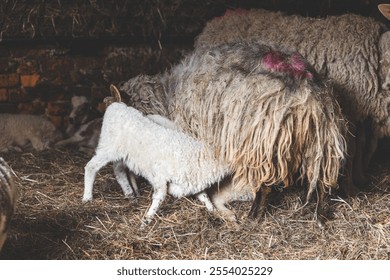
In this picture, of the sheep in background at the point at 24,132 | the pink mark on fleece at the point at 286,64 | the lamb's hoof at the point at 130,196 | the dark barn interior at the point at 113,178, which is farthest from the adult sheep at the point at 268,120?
the sheep in background at the point at 24,132

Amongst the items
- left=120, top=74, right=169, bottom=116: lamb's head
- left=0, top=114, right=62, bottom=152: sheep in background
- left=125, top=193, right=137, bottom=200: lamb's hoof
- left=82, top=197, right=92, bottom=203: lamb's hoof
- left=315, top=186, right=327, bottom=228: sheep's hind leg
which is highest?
left=120, top=74, right=169, bottom=116: lamb's head

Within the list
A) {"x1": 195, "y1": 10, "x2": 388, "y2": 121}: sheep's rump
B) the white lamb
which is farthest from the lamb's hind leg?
{"x1": 195, "y1": 10, "x2": 388, "y2": 121}: sheep's rump

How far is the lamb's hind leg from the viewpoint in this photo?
5023 mm

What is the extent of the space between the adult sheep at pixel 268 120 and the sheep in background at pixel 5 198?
5.12 ft

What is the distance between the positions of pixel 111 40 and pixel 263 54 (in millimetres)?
2976

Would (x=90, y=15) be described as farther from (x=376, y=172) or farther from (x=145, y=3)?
(x=376, y=172)

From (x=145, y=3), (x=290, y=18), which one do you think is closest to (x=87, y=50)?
(x=145, y=3)

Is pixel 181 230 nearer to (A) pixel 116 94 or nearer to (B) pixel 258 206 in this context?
(B) pixel 258 206

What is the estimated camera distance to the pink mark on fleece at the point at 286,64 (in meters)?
4.49

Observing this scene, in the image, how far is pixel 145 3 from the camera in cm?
688

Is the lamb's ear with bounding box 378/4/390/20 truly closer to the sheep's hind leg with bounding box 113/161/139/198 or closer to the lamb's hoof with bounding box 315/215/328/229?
the lamb's hoof with bounding box 315/215/328/229

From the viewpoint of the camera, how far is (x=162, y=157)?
4.63 m

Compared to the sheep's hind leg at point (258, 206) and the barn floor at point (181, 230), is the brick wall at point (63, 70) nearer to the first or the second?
the barn floor at point (181, 230)
